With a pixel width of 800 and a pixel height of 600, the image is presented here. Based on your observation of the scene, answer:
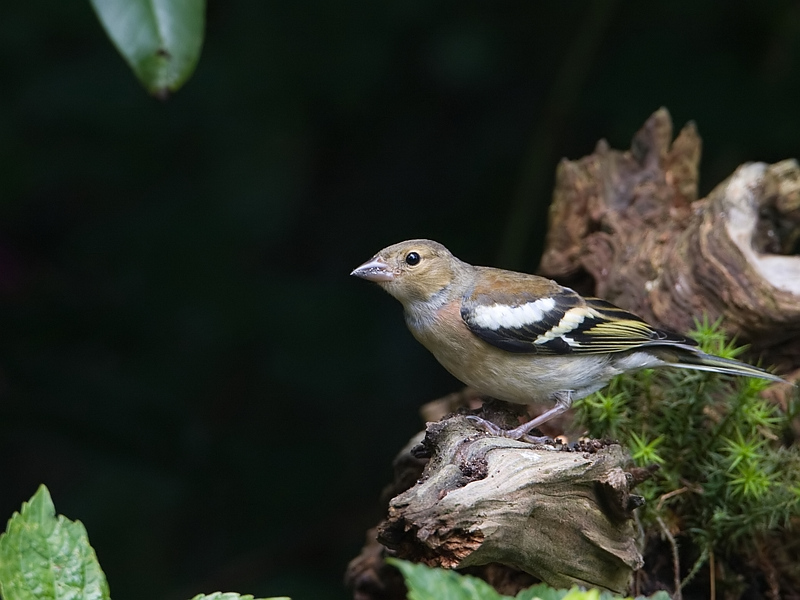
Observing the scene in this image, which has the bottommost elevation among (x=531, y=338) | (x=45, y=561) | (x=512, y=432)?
(x=512, y=432)

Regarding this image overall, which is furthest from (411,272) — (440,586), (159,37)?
(440,586)

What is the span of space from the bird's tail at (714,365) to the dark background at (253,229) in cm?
195

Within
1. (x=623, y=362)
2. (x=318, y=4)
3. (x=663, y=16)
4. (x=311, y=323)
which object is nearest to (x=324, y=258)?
(x=311, y=323)

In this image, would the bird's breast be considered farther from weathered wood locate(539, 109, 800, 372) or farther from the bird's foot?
weathered wood locate(539, 109, 800, 372)

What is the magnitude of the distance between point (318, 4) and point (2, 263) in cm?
262

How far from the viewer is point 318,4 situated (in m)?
5.72

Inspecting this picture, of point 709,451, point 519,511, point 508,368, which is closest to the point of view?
point 519,511

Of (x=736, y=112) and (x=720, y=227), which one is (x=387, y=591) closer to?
(x=720, y=227)

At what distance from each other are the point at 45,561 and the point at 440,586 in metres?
1.04

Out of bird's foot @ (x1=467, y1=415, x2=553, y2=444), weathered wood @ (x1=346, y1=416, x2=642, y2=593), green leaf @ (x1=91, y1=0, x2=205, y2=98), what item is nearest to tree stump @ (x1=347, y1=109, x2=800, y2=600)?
weathered wood @ (x1=346, y1=416, x2=642, y2=593)

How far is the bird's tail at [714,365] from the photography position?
3.81 m

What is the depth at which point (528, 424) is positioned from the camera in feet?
12.4

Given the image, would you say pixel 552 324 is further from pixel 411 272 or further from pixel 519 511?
pixel 519 511

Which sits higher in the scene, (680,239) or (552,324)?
(680,239)
